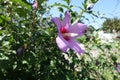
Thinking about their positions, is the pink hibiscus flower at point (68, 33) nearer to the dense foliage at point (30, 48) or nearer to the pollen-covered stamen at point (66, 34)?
the pollen-covered stamen at point (66, 34)

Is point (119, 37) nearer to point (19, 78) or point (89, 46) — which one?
point (89, 46)

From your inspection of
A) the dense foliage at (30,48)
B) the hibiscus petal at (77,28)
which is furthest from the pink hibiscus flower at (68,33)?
the dense foliage at (30,48)

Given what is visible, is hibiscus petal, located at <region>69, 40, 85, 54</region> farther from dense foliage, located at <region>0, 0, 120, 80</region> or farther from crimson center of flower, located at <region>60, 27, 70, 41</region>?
dense foliage, located at <region>0, 0, 120, 80</region>

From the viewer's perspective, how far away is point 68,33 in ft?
5.59

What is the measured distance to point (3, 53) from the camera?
5.69 feet

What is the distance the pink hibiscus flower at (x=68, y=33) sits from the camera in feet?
5.02

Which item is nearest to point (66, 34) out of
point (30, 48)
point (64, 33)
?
point (64, 33)

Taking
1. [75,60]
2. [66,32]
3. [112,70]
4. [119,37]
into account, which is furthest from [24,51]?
[119,37]

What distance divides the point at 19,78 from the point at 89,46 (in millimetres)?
864

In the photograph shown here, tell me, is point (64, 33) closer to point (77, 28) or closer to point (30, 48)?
point (77, 28)

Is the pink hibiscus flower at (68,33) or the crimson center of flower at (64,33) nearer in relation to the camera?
the pink hibiscus flower at (68,33)

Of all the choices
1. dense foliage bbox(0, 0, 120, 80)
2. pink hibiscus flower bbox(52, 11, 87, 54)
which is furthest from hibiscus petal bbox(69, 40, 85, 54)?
dense foliage bbox(0, 0, 120, 80)

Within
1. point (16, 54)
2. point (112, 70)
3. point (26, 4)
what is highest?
point (26, 4)

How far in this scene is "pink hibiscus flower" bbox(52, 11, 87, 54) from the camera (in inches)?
60.2
